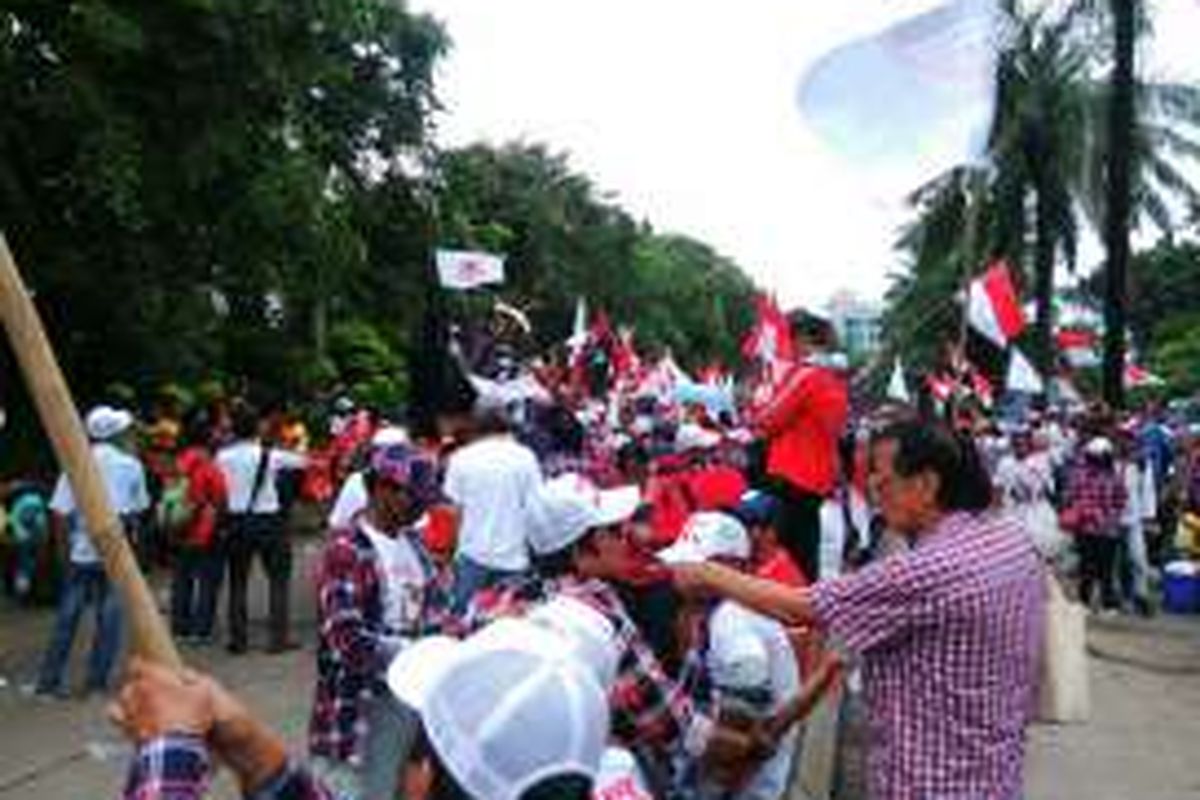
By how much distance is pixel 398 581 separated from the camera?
6746 millimetres

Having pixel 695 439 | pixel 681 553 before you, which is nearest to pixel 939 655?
pixel 681 553

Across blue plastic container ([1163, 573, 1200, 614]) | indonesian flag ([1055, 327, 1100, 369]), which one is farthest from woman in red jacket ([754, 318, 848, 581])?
indonesian flag ([1055, 327, 1100, 369])

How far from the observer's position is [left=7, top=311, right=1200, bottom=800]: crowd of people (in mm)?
3254

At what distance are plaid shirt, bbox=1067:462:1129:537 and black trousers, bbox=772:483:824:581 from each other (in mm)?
10078

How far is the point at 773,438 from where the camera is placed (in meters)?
10.8

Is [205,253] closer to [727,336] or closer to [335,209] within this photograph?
[335,209]

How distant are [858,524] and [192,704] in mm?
11506

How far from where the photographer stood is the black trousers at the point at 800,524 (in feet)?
35.1

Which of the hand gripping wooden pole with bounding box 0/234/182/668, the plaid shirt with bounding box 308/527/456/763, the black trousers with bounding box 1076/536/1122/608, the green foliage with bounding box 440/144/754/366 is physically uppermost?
the green foliage with bounding box 440/144/754/366

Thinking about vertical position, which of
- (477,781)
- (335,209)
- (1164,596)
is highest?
(335,209)

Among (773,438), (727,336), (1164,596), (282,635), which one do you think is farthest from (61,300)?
(727,336)

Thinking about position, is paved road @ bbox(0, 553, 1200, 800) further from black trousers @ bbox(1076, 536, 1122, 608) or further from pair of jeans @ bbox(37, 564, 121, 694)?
black trousers @ bbox(1076, 536, 1122, 608)

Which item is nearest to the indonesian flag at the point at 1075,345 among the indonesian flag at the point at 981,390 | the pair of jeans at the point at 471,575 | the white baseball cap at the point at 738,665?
the indonesian flag at the point at 981,390

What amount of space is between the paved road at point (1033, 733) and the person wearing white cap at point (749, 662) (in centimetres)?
469
